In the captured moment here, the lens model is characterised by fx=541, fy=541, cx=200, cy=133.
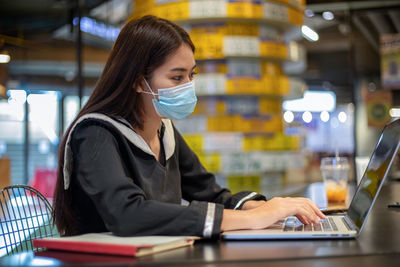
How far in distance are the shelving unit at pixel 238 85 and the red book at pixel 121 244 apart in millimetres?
3070

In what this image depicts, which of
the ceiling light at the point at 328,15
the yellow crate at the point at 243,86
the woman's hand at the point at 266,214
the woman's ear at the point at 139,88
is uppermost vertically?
the ceiling light at the point at 328,15

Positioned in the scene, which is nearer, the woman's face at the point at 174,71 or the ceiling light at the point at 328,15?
the woman's face at the point at 174,71

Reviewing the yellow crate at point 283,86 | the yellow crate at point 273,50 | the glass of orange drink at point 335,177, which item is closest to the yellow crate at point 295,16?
the yellow crate at point 273,50

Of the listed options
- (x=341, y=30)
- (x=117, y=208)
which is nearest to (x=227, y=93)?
(x=117, y=208)

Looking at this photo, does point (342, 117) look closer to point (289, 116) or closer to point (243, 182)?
point (289, 116)

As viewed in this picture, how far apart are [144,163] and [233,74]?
2.79m

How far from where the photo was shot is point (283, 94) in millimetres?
4578

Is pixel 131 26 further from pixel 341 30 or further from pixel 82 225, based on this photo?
pixel 341 30

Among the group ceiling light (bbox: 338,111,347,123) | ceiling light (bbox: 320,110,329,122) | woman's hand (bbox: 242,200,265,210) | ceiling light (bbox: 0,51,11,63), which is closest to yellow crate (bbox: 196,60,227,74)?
ceiling light (bbox: 0,51,11,63)

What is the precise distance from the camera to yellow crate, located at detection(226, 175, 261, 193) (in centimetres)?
442

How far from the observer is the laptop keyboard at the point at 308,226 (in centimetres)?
133

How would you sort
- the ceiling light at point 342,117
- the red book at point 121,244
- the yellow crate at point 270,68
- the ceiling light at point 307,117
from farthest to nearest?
the ceiling light at point 307,117 < the ceiling light at point 342,117 < the yellow crate at point 270,68 < the red book at point 121,244

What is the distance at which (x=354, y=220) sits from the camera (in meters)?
1.40

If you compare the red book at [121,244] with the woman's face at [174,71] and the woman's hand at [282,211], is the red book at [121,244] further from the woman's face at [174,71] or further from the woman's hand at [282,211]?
the woman's face at [174,71]
